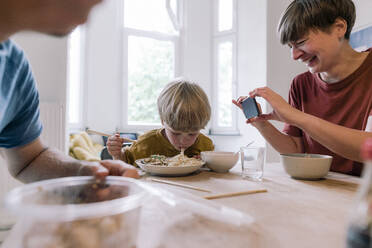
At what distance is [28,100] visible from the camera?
937mm

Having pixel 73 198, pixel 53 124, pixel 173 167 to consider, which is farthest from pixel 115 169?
pixel 53 124

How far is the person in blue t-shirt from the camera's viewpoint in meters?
0.51

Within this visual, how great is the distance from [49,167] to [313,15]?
1166 mm

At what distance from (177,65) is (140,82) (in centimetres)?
73

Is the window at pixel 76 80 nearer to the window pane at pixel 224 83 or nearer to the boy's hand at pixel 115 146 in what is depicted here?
the window pane at pixel 224 83

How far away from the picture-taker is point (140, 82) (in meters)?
4.43

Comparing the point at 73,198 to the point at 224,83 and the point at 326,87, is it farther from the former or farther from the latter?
the point at 224,83

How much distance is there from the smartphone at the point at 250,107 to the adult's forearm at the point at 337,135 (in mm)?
270

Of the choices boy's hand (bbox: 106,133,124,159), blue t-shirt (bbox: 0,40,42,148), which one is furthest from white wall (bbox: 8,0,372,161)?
blue t-shirt (bbox: 0,40,42,148)

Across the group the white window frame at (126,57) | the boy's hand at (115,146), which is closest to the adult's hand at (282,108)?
the boy's hand at (115,146)

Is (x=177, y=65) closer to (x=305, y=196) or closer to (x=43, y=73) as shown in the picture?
(x=43, y=73)

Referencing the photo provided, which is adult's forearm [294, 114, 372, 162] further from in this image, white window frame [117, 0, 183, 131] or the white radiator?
white window frame [117, 0, 183, 131]

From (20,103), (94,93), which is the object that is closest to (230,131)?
(94,93)

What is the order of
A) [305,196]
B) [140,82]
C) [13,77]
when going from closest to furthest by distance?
[305,196]
[13,77]
[140,82]
